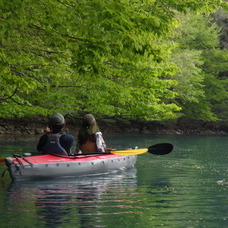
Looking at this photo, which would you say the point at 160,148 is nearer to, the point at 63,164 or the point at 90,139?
the point at 90,139

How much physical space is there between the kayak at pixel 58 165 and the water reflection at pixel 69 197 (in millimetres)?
177

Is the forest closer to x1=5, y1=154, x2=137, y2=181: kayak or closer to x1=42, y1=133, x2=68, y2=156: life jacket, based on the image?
x1=42, y1=133, x2=68, y2=156: life jacket

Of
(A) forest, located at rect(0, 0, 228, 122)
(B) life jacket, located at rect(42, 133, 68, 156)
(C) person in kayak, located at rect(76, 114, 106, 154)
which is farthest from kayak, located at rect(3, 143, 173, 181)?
(A) forest, located at rect(0, 0, 228, 122)

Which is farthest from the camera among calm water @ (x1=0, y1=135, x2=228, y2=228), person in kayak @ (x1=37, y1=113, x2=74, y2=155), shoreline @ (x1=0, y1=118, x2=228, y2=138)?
shoreline @ (x1=0, y1=118, x2=228, y2=138)

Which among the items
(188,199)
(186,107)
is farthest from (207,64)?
(188,199)

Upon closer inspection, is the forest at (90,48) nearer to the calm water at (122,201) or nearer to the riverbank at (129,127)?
the calm water at (122,201)

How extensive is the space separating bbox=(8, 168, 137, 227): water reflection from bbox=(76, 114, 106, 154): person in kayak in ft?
2.82

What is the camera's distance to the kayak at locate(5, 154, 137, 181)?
11.7 meters

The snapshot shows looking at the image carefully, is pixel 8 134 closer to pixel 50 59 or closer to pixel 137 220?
pixel 50 59

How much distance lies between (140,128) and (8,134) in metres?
15.1

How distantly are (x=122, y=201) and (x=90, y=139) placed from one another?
4915 millimetres

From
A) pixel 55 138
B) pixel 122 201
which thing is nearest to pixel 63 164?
pixel 55 138

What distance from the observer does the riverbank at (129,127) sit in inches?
1454

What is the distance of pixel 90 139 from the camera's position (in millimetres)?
14320
